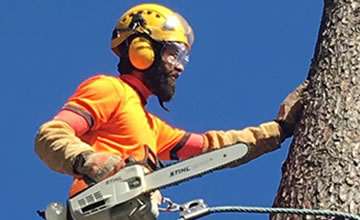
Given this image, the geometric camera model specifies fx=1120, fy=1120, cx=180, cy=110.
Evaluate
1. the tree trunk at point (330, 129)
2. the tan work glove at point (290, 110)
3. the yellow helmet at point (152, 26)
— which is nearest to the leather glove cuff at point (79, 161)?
the tree trunk at point (330, 129)

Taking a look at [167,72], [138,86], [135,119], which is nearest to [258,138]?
[167,72]

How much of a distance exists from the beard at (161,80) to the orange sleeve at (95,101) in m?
0.39

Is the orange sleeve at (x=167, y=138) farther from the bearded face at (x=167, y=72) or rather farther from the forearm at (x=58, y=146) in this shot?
the forearm at (x=58, y=146)

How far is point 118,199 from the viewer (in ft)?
15.1

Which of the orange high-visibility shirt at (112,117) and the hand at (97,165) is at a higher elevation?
the orange high-visibility shirt at (112,117)

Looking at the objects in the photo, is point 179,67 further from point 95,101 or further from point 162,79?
point 95,101

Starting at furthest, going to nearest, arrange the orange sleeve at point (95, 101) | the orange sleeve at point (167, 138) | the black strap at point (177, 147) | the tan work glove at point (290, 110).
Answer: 1. the black strap at point (177, 147)
2. the orange sleeve at point (167, 138)
3. the tan work glove at point (290, 110)
4. the orange sleeve at point (95, 101)

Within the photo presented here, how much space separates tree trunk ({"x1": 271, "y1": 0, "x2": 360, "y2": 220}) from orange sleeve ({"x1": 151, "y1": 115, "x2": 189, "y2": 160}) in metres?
0.91

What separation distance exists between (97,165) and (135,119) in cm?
72

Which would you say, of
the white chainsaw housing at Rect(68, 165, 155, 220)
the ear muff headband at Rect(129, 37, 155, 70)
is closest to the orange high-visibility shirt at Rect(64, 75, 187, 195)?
the ear muff headband at Rect(129, 37, 155, 70)

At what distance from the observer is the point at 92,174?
182 inches

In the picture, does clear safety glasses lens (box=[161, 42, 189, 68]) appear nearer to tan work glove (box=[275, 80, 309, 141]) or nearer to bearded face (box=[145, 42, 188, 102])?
bearded face (box=[145, 42, 188, 102])

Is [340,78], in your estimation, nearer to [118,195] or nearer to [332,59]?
[332,59]

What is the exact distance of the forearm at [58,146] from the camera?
4727 mm
